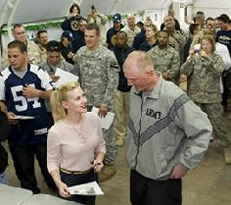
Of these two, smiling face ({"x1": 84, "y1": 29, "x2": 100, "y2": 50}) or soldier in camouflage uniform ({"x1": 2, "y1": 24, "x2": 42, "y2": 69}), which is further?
soldier in camouflage uniform ({"x1": 2, "y1": 24, "x2": 42, "y2": 69})

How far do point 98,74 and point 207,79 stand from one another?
1260mm

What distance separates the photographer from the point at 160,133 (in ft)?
7.30

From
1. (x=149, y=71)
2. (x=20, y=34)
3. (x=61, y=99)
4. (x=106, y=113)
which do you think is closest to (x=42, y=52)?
(x=20, y=34)

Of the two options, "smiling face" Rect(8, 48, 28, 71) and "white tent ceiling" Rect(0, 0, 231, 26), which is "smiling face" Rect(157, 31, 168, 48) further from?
"white tent ceiling" Rect(0, 0, 231, 26)

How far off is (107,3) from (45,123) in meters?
6.15

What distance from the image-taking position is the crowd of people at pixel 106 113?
2.21 m

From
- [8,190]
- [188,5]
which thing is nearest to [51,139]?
[8,190]

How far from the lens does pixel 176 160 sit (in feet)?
7.50

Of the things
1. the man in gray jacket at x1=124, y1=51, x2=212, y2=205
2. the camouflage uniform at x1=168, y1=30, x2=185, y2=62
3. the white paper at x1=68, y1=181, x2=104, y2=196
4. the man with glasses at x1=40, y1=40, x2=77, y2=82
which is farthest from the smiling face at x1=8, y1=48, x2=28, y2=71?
the camouflage uniform at x1=168, y1=30, x2=185, y2=62

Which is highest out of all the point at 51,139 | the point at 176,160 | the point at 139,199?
the point at 51,139

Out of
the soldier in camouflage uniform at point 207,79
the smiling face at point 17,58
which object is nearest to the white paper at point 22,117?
the smiling face at point 17,58

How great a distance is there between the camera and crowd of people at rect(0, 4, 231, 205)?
2205mm

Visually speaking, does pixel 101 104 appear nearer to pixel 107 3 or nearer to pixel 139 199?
pixel 139 199

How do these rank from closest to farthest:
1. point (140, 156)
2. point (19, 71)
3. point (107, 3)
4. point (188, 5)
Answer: point (140, 156) → point (19, 71) → point (107, 3) → point (188, 5)
